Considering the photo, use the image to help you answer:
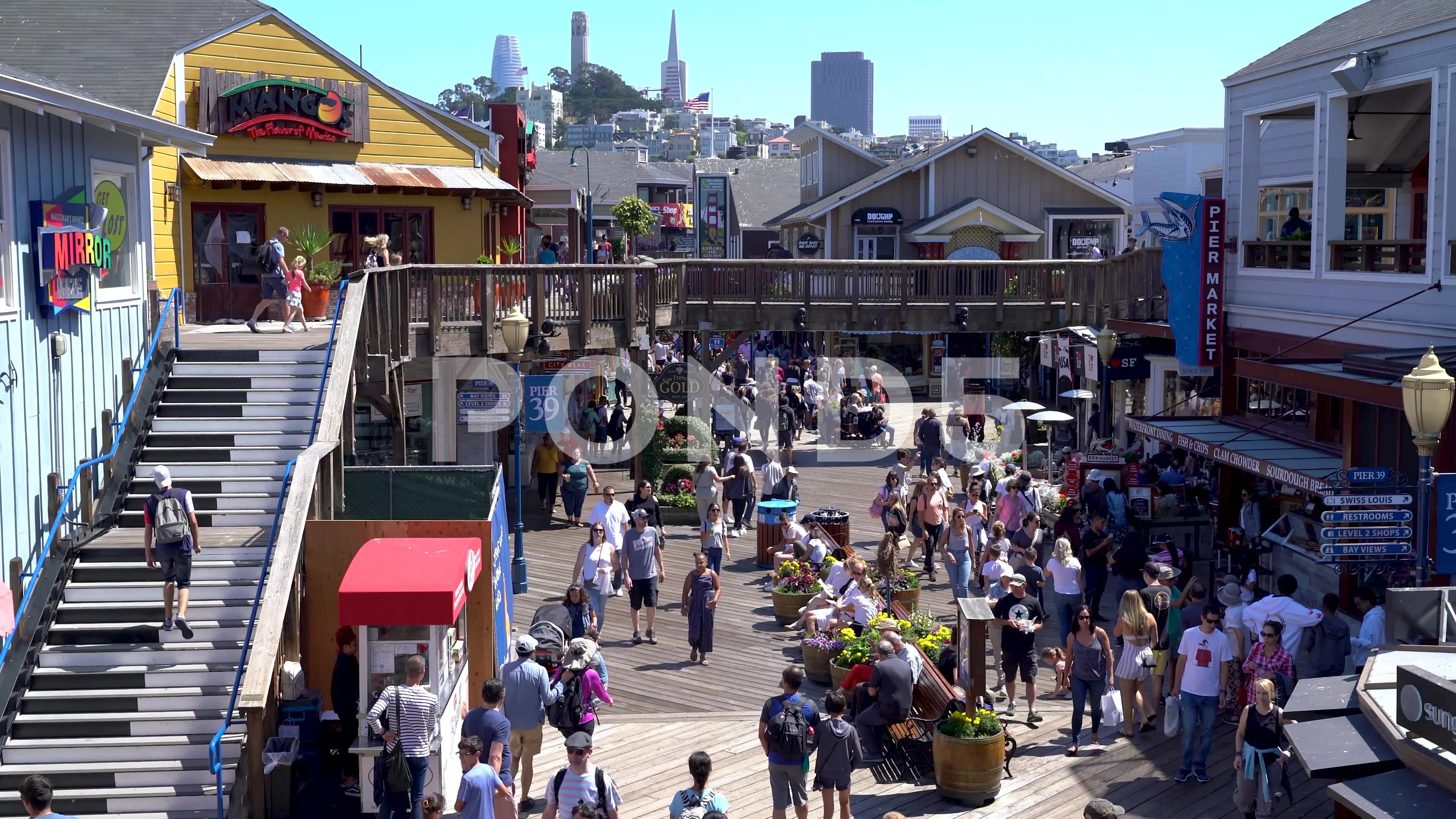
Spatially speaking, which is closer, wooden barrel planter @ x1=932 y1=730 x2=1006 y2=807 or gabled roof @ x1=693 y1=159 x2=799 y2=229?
wooden barrel planter @ x1=932 y1=730 x2=1006 y2=807

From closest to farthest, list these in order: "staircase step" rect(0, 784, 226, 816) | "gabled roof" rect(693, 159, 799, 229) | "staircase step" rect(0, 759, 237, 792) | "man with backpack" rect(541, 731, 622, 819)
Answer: "man with backpack" rect(541, 731, 622, 819)
"staircase step" rect(0, 784, 226, 816)
"staircase step" rect(0, 759, 237, 792)
"gabled roof" rect(693, 159, 799, 229)

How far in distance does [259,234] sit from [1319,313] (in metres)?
16.2

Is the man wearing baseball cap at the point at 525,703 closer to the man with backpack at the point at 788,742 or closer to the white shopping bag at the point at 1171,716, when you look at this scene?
the man with backpack at the point at 788,742

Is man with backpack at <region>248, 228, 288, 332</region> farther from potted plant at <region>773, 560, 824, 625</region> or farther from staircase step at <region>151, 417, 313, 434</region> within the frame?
potted plant at <region>773, 560, 824, 625</region>

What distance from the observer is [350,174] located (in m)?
23.7

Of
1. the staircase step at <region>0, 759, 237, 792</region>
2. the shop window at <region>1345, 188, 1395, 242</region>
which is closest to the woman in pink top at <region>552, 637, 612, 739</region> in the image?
the staircase step at <region>0, 759, 237, 792</region>

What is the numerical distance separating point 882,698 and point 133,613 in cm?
663

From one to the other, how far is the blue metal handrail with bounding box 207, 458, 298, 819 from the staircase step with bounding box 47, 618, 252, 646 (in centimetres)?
20

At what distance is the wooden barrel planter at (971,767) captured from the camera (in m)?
11.7

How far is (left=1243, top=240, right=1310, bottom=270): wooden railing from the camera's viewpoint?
18922 millimetres

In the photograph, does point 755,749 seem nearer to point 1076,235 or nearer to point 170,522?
point 170,522

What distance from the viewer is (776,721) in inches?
422

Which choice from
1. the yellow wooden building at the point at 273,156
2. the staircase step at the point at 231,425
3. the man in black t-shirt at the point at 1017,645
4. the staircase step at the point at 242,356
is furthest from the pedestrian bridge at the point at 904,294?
the man in black t-shirt at the point at 1017,645

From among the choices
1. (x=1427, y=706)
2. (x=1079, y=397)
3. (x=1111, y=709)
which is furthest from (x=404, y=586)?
(x=1079, y=397)
